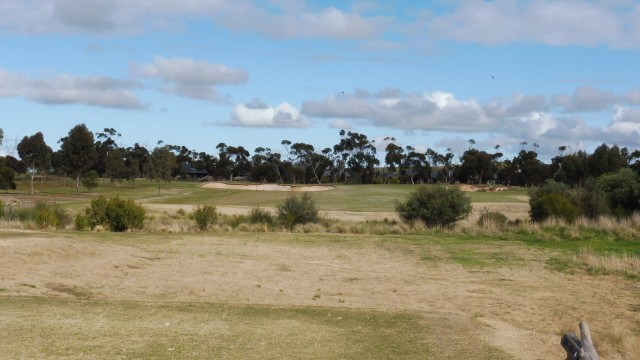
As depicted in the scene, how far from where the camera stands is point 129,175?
10469 cm

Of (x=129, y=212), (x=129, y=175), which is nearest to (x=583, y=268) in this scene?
(x=129, y=212)

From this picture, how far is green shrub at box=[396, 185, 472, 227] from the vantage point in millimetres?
39938

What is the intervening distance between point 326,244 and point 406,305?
13764 mm

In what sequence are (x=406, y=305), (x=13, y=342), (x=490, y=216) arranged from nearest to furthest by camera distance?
1. (x=13, y=342)
2. (x=406, y=305)
3. (x=490, y=216)

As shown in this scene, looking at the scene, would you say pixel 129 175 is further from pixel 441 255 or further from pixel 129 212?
pixel 441 255

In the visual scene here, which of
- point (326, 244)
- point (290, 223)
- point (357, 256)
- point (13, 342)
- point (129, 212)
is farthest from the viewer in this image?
point (290, 223)

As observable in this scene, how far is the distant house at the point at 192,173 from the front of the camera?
15388cm

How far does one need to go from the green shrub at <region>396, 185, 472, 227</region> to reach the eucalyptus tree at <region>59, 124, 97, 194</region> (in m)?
59.2

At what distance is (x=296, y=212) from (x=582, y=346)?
1272 inches

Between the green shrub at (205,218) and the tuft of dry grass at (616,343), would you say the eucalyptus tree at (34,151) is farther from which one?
the tuft of dry grass at (616,343)

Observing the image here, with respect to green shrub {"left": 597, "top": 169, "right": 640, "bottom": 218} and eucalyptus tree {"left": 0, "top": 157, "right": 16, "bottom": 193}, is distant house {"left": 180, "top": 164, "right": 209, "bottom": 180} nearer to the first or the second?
eucalyptus tree {"left": 0, "top": 157, "right": 16, "bottom": 193}

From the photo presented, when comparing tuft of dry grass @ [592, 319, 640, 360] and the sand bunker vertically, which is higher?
the sand bunker

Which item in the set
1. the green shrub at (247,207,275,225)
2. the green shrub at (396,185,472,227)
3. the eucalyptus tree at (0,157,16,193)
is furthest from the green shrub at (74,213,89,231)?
the eucalyptus tree at (0,157,16,193)

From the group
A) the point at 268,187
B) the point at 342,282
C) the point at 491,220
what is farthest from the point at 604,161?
the point at 342,282
